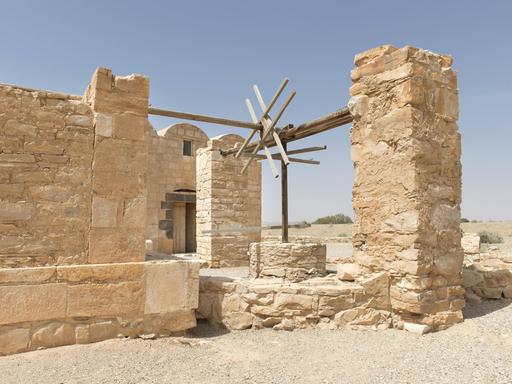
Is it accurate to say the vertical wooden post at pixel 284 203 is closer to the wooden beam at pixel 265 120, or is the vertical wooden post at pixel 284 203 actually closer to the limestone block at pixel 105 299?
the wooden beam at pixel 265 120

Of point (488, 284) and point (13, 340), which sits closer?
point (13, 340)

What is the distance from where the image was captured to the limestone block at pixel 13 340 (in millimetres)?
3169

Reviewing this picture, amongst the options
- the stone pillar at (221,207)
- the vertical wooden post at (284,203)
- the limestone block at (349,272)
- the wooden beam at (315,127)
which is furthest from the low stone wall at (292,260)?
the stone pillar at (221,207)

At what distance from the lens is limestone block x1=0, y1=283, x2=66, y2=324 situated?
319cm

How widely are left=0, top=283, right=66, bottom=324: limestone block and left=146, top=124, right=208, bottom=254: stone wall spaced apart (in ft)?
26.7

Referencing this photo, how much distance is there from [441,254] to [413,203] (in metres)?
0.70

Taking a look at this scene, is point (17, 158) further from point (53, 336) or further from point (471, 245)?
point (471, 245)

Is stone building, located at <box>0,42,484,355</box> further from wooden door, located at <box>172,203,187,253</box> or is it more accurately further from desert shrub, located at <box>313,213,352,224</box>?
desert shrub, located at <box>313,213,352,224</box>

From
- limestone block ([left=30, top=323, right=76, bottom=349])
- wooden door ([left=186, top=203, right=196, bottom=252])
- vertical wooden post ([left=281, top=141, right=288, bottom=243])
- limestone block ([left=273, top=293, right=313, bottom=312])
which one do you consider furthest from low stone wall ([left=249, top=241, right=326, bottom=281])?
wooden door ([left=186, top=203, right=196, bottom=252])

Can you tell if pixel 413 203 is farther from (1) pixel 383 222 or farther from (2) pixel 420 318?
(2) pixel 420 318

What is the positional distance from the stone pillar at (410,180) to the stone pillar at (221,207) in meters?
4.86

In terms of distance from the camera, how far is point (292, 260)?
5.50 meters

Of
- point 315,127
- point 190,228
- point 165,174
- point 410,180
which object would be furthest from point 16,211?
point 190,228

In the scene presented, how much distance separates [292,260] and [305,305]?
54.8 inches
